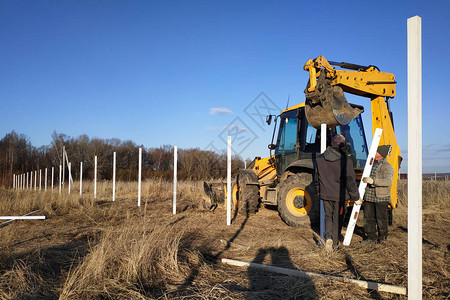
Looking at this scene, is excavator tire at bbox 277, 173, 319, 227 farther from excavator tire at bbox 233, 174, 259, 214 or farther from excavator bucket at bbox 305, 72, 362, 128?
excavator bucket at bbox 305, 72, 362, 128

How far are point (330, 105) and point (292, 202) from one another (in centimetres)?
242

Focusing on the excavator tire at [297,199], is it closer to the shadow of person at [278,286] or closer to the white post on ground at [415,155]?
the shadow of person at [278,286]

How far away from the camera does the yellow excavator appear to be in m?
6.08

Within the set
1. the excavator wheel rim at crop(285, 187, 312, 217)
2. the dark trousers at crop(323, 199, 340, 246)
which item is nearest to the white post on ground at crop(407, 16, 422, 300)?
the dark trousers at crop(323, 199, 340, 246)

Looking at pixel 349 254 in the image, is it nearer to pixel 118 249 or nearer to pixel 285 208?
pixel 285 208

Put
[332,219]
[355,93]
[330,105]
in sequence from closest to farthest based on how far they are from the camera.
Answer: [332,219] < [330,105] < [355,93]

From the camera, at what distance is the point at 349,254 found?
477 cm

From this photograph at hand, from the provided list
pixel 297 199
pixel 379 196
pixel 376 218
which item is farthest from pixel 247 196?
pixel 379 196

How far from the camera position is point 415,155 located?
104 inches

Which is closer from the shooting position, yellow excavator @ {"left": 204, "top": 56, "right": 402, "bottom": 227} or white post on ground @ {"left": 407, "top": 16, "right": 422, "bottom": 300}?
white post on ground @ {"left": 407, "top": 16, "right": 422, "bottom": 300}

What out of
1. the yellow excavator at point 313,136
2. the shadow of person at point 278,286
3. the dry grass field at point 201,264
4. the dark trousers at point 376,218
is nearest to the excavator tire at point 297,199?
the yellow excavator at point 313,136

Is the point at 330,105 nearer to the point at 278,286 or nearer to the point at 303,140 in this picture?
the point at 303,140

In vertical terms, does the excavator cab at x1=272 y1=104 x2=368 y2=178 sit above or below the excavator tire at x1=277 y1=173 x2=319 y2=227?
above

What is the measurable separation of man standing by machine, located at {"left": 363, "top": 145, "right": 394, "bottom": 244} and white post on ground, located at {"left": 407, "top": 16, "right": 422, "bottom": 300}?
297 cm
